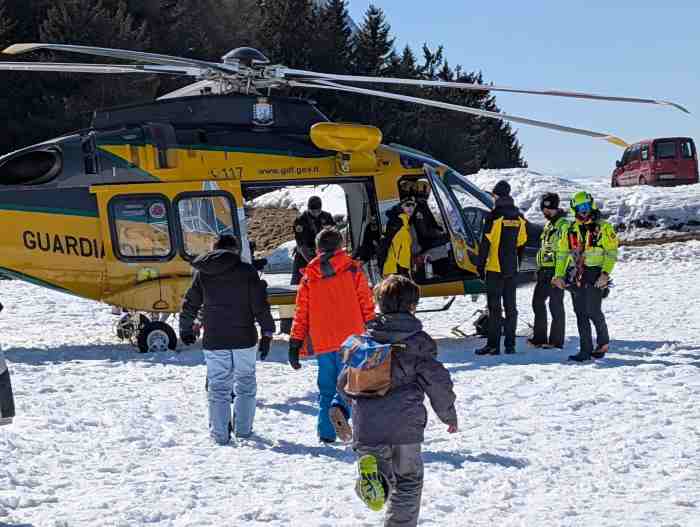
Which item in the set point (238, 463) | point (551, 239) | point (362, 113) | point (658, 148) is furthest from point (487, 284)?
point (362, 113)

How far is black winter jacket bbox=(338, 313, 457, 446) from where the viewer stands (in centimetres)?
421

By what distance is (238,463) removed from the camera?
6062 millimetres

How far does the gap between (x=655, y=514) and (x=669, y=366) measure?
14.0 ft

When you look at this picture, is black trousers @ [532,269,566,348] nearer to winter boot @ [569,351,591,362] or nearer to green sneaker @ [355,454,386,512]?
winter boot @ [569,351,591,362]

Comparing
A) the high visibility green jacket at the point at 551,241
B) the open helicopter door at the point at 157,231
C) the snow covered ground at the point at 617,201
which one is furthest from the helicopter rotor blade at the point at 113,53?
the snow covered ground at the point at 617,201

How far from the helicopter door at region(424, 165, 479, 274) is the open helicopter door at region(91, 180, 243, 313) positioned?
2526 mm

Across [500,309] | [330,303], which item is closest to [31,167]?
[500,309]

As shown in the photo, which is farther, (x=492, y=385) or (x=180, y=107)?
(x=180, y=107)

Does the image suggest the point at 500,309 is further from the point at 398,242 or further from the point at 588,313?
the point at 398,242

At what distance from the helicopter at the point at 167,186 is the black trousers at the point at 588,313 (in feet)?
6.77

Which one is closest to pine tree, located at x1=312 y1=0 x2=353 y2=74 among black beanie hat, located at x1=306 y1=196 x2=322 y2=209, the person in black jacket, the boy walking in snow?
black beanie hat, located at x1=306 y1=196 x2=322 y2=209

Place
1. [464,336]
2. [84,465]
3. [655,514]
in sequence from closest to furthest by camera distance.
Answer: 1. [655,514]
2. [84,465]
3. [464,336]

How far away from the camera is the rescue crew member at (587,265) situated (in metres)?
9.28

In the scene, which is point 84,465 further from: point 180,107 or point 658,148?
point 658,148
